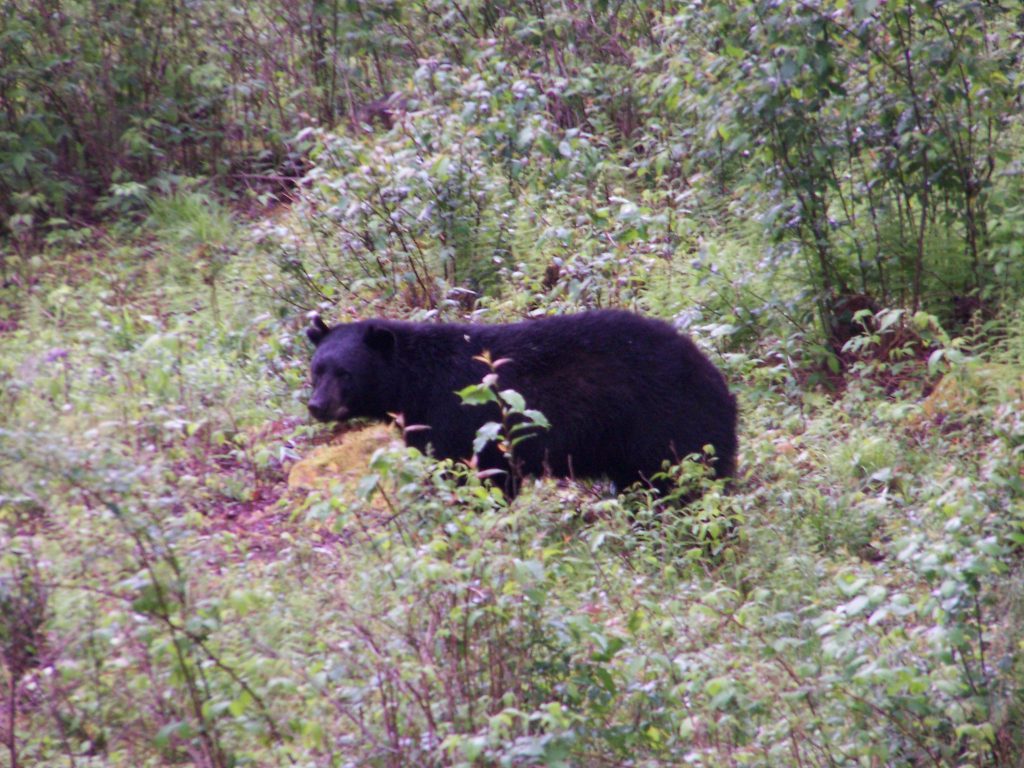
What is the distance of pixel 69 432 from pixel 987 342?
632 centimetres

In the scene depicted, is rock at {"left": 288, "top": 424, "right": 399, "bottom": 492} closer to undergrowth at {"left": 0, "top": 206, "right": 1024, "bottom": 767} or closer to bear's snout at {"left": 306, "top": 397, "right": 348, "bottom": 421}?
bear's snout at {"left": 306, "top": 397, "right": 348, "bottom": 421}

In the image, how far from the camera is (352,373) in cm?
756

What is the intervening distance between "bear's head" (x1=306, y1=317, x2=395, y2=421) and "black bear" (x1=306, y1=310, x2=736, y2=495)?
3.1 inches

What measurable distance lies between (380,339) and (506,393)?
3.05 m

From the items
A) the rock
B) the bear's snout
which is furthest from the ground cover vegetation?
the bear's snout

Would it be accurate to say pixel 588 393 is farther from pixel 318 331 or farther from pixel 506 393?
pixel 506 393

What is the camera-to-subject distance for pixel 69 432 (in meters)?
4.26

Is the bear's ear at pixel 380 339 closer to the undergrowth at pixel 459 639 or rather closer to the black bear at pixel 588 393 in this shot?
the black bear at pixel 588 393

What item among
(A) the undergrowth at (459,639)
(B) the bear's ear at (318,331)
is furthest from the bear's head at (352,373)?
(A) the undergrowth at (459,639)

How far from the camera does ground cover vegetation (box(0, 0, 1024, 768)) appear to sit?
165 inches

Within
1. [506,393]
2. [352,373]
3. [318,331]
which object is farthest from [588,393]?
[506,393]

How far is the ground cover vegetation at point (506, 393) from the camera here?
165 inches

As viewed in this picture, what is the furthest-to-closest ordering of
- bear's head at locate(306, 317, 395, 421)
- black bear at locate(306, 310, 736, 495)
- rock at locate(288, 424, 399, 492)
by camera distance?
bear's head at locate(306, 317, 395, 421) < rock at locate(288, 424, 399, 492) < black bear at locate(306, 310, 736, 495)

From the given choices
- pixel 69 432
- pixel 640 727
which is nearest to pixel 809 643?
pixel 640 727
